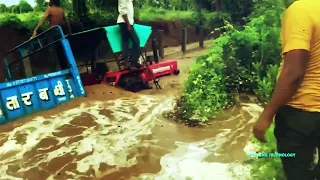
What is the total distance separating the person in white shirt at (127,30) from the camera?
7051 millimetres

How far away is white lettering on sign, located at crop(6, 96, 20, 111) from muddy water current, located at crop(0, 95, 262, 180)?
268 millimetres

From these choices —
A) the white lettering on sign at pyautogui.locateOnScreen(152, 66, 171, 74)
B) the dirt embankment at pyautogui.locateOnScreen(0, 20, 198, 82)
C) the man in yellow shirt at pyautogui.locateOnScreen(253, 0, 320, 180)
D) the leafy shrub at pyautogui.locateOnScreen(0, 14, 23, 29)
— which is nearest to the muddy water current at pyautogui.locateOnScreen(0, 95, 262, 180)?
the white lettering on sign at pyautogui.locateOnScreen(152, 66, 171, 74)

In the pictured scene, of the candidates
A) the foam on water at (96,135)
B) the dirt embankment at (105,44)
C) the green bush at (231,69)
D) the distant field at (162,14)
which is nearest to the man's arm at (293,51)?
the foam on water at (96,135)

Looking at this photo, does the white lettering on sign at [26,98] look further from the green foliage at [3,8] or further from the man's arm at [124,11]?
the green foliage at [3,8]

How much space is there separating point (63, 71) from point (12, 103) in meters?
0.95

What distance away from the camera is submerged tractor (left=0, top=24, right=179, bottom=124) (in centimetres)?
575

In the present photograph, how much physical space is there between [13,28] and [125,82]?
2.73 metres

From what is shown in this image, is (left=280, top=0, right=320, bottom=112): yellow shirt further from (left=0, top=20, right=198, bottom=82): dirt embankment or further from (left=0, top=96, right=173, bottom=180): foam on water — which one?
(left=0, top=20, right=198, bottom=82): dirt embankment

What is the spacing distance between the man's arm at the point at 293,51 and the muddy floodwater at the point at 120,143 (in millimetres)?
1733

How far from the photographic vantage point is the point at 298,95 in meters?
1.71

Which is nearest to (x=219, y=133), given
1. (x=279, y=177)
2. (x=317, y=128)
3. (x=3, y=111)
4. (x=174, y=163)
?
(x=174, y=163)

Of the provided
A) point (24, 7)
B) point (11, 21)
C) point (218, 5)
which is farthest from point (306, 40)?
point (218, 5)

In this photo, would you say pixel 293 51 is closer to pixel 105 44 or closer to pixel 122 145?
pixel 122 145

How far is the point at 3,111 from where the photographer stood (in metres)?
5.59
